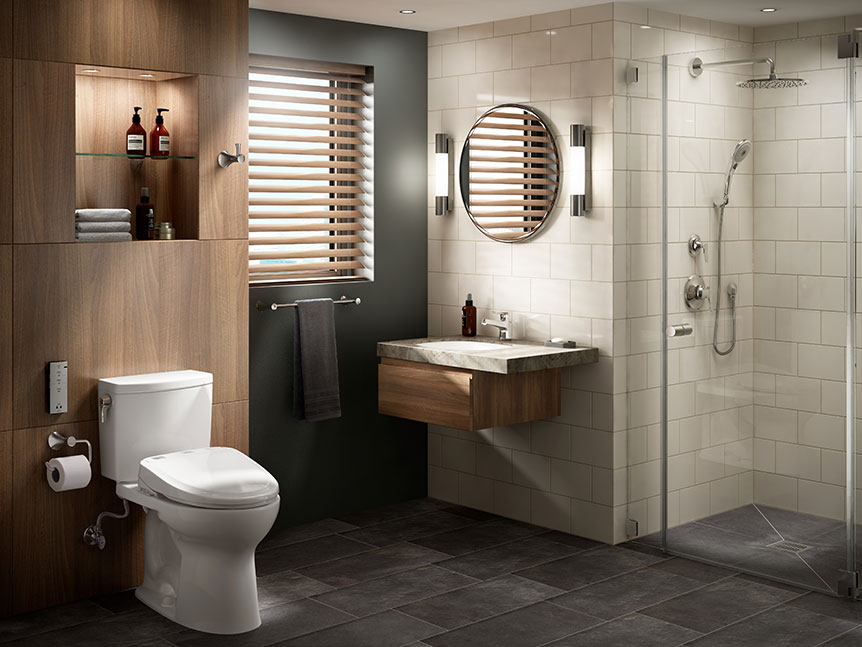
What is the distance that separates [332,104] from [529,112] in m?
0.91

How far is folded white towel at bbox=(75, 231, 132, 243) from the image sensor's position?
3.70 metres

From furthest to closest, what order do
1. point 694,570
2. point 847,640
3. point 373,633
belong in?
1. point 694,570
2. point 373,633
3. point 847,640

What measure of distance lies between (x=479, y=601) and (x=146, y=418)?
1387 millimetres

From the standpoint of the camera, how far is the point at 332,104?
4789 mm

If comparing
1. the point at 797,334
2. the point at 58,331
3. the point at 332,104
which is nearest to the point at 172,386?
the point at 58,331

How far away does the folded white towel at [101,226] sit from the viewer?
3.70 m

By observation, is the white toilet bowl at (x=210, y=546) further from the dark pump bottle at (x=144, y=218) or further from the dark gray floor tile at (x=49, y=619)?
the dark pump bottle at (x=144, y=218)

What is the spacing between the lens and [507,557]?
4332mm

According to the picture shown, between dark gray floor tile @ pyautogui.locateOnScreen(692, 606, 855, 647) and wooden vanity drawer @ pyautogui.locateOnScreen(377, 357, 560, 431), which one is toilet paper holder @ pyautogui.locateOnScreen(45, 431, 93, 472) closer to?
wooden vanity drawer @ pyautogui.locateOnScreen(377, 357, 560, 431)

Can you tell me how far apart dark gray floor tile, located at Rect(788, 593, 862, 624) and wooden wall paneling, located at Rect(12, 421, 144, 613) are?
247cm

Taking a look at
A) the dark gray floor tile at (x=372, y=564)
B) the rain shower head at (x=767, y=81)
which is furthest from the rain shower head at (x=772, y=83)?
the dark gray floor tile at (x=372, y=564)

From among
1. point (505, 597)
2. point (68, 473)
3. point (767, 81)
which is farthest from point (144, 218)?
point (767, 81)

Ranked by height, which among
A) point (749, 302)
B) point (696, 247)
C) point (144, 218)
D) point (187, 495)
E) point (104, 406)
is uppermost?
point (144, 218)

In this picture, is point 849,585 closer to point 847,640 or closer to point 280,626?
point 847,640
